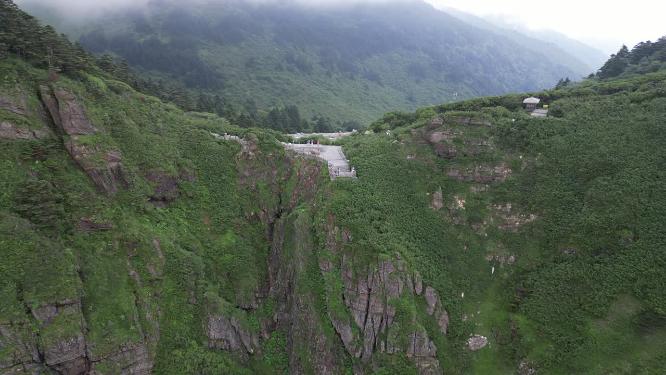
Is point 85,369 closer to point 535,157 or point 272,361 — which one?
point 272,361

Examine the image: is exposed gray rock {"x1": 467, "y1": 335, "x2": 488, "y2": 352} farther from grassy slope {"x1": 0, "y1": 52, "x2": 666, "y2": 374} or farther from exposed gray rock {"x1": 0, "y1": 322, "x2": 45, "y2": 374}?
exposed gray rock {"x1": 0, "y1": 322, "x2": 45, "y2": 374}

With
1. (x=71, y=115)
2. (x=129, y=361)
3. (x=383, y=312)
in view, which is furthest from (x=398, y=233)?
(x=71, y=115)

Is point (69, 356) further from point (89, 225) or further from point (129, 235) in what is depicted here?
point (89, 225)

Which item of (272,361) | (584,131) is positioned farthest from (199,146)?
(584,131)

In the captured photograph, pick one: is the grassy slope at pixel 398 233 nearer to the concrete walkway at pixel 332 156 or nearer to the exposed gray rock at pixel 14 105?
the exposed gray rock at pixel 14 105

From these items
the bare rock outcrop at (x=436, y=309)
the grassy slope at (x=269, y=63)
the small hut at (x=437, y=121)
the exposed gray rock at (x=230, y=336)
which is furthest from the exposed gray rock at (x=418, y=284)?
the grassy slope at (x=269, y=63)

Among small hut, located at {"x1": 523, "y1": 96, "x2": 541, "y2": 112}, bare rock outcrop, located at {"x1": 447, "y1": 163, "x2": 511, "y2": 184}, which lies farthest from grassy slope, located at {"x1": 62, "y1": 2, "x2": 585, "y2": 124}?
bare rock outcrop, located at {"x1": 447, "y1": 163, "x2": 511, "y2": 184}
